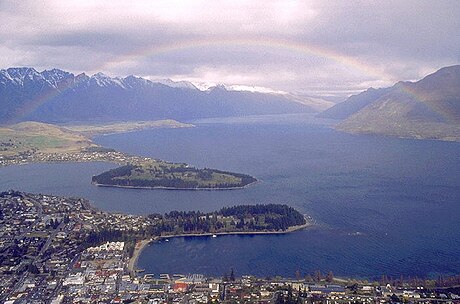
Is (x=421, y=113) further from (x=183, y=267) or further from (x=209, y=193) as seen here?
(x=183, y=267)

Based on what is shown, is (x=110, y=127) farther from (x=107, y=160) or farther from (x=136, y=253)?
(x=136, y=253)

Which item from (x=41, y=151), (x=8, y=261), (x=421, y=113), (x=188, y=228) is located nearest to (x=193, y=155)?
(x=41, y=151)

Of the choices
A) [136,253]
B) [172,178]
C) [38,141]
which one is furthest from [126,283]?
[38,141]

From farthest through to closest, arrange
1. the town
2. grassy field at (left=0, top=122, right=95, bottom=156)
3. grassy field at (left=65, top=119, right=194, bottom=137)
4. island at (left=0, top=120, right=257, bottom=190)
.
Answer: grassy field at (left=65, top=119, right=194, bottom=137), grassy field at (left=0, top=122, right=95, bottom=156), island at (left=0, top=120, right=257, bottom=190), the town

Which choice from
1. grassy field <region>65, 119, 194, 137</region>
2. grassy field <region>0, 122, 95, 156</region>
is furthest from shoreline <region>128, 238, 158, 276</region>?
grassy field <region>65, 119, 194, 137</region>

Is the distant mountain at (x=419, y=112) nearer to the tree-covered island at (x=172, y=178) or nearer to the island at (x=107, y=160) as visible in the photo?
the tree-covered island at (x=172, y=178)

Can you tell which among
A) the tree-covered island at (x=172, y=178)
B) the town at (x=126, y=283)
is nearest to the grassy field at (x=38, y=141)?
the tree-covered island at (x=172, y=178)

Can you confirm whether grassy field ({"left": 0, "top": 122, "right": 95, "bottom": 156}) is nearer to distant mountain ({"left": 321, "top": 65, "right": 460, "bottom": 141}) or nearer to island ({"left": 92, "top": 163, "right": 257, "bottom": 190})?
Result: island ({"left": 92, "top": 163, "right": 257, "bottom": 190})
